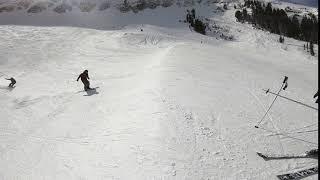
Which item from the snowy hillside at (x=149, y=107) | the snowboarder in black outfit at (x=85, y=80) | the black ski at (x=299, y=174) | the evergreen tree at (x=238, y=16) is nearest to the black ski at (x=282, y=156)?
the snowy hillside at (x=149, y=107)

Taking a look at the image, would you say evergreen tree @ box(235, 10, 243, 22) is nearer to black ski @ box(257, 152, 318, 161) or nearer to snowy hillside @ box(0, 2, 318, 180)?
snowy hillside @ box(0, 2, 318, 180)

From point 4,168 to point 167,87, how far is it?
24.2ft

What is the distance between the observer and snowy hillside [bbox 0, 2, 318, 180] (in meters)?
10.4

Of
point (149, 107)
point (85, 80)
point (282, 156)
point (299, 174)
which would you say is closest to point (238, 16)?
point (85, 80)

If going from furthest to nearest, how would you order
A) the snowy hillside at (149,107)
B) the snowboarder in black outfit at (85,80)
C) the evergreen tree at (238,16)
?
the evergreen tree at (238,16) < the snowboarder in black outfit at (85,80) < the snowy hillside at (149,107)

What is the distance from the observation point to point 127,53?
2569 cm

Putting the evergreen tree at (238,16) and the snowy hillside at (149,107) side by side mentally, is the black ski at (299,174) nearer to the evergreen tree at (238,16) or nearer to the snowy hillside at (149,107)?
the snowy hillside at (149,107)

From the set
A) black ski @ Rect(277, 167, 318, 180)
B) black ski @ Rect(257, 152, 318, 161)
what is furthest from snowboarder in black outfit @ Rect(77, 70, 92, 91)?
black ski @ Rect(277, 167, 318, 180)

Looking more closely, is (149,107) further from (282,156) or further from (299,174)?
(299,174)

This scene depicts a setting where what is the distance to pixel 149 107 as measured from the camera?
13578mm

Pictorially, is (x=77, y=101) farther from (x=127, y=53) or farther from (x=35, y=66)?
(x=127, y=53)

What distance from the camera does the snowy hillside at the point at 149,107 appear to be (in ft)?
34.0

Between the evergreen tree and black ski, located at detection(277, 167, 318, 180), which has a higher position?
the evergreen tree

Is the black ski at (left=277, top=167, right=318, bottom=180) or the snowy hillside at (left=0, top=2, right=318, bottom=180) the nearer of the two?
the black ski at (left=277, top=167, right=318, bottom=180)
